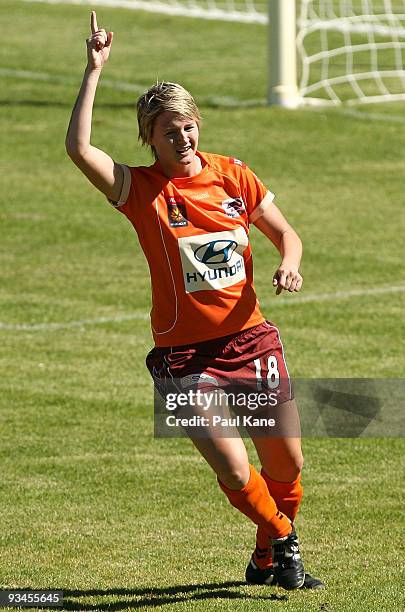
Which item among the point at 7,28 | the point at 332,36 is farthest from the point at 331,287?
the point at 7,28

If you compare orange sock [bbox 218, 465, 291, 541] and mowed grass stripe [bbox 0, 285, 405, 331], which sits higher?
mowed grass stripe [bbox 0, 285, 405, 331]

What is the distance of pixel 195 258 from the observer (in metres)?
5.82

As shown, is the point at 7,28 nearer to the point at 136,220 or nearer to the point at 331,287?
the point at 331,287

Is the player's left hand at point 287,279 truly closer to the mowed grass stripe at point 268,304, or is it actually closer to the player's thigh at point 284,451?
the player's thigh at point 284,451

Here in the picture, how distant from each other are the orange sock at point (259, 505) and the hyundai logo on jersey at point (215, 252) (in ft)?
2.87

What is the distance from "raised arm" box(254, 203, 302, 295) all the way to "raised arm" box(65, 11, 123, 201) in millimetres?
681

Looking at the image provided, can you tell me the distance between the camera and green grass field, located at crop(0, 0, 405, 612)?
6.55 m

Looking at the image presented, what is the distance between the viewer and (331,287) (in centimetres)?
1241

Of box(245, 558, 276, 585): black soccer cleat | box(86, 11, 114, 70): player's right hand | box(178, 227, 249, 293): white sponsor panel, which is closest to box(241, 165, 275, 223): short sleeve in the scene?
box(178, 227, 249, 293): white sponsor panel

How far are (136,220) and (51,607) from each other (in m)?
1.65

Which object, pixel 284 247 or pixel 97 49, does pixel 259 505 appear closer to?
pixel 284 247

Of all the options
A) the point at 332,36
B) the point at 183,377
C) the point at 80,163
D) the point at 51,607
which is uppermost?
the point at 332,36

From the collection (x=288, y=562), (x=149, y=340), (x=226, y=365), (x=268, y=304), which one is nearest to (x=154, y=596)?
(x=288, y=562)

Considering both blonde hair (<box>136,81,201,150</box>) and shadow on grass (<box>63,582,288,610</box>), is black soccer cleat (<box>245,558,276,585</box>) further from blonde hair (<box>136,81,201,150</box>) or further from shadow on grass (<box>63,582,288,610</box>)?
blonde hair (<box>136,81,201,150</box>)
